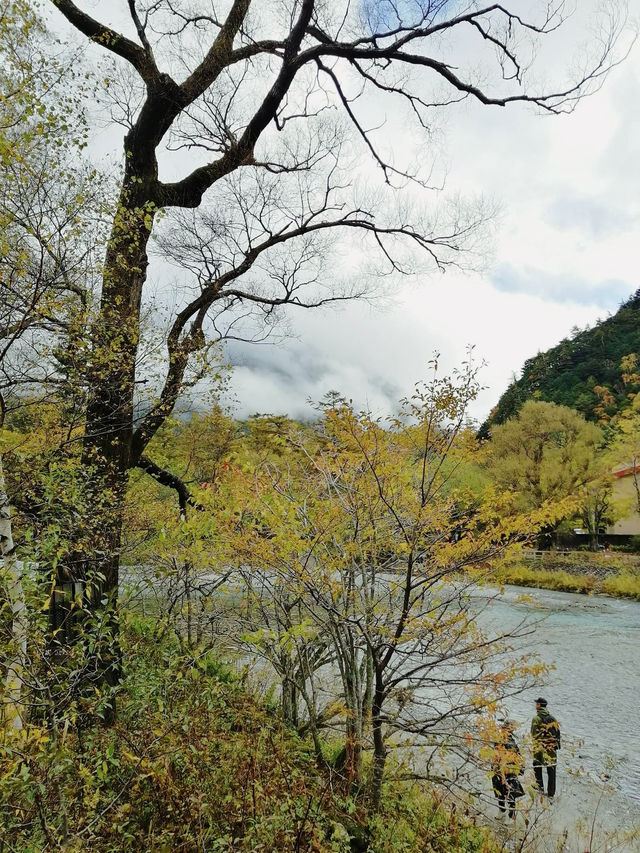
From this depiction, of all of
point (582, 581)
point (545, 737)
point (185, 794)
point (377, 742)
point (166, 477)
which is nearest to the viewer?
point (185, 794)

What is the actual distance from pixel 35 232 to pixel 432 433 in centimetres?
315

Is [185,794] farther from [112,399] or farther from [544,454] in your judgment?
[544,454]

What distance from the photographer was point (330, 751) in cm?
573

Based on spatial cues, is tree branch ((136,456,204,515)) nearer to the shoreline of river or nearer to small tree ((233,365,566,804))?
small tree ((233,365,566,804))

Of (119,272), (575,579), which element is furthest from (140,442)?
(575,579)

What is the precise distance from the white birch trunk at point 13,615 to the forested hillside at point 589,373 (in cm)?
4964

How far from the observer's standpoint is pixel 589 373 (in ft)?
193

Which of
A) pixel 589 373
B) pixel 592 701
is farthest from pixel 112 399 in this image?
pixel 589 373

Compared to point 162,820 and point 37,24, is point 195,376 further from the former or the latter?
point 162,820

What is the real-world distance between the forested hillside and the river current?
33.5 metres

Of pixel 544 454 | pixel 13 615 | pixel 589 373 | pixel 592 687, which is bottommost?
pixel 592 687

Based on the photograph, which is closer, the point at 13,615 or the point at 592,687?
the point at 13,615

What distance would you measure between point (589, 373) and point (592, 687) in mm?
56600

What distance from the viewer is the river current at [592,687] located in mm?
7309
